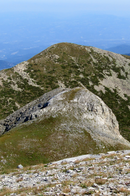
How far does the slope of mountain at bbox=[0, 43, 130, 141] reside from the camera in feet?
303

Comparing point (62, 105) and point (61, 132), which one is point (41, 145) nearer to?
point (61, 132)

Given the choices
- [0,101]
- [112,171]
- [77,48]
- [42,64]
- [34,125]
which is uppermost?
[77,48]

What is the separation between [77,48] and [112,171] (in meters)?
121

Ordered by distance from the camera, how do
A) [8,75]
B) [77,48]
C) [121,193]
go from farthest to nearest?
1. [77,48]
2. [8,75]
3. [121,193]

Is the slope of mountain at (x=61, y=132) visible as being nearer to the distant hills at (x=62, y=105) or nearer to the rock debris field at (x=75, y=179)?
the distant hills at (x=62, y=105)

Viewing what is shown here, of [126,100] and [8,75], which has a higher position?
[8,75]

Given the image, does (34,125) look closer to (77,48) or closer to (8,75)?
(8,75)

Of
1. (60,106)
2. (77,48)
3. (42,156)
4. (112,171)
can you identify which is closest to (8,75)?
(77,48)

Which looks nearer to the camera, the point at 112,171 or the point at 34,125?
the point at 112,171

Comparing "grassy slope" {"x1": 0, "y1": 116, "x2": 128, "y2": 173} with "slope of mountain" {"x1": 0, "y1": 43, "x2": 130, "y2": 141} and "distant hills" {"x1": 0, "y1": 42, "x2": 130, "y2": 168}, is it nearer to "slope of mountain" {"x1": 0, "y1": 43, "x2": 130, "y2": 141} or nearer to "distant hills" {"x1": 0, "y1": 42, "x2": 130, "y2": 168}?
"distant hills" {"x1": 0, "y1": 42, "x2": 130, "y2": 168}

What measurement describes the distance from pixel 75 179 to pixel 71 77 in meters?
96.4

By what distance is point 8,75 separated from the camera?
102 m

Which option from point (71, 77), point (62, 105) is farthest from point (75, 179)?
point (71, 77)

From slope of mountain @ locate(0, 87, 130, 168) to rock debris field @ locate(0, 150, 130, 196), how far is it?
9.91 m
